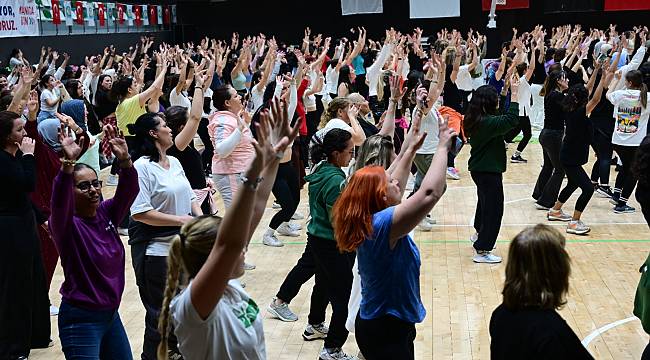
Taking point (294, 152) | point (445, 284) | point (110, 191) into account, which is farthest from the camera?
point (110, 191)

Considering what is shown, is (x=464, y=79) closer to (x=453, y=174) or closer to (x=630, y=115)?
(x=453, y=174)

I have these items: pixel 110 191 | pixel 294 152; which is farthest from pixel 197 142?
pixel 294 152

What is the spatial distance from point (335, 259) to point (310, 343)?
0.86 m

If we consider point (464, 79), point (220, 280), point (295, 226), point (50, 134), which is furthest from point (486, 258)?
point (464, 79)

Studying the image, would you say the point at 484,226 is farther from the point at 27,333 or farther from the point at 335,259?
the point at 27,333

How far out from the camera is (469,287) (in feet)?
22.5

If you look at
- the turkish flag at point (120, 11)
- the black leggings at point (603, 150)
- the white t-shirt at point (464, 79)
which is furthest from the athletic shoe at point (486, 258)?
the turkish flag at point (120, 11)

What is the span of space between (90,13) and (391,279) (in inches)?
714

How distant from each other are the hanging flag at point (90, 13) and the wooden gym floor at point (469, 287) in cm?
1252

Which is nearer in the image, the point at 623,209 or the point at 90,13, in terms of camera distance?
the point at 623,209

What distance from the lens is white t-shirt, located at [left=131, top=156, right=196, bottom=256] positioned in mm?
4711

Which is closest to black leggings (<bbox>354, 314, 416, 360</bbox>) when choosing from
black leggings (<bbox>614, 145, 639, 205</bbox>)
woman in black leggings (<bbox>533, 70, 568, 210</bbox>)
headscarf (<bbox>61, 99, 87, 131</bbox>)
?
woman in black leggings (<bbox>533, 70, 568, 210</bbox>)

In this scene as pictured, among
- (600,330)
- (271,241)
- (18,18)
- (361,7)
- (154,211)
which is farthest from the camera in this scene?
(361,7)

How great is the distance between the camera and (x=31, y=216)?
5109 mm
